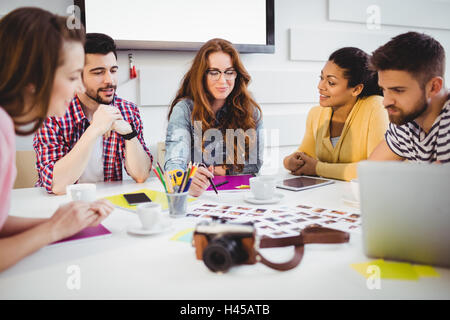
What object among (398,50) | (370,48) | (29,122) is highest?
(370,48)

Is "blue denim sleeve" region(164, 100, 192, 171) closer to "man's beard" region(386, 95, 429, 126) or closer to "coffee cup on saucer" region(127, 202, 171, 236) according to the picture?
"coffee cup on saucer" region(127, 202, 171, 236)

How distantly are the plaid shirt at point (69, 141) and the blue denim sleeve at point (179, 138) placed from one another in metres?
0.23

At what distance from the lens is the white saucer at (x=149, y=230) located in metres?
1.01

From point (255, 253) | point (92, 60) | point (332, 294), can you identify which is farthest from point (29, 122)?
point (92, 60)

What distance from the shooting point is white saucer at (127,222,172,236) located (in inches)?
39.9

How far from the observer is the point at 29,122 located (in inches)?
35.3

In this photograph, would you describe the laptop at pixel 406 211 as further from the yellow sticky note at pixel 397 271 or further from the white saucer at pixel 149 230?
the white saucer at pixel 149 230

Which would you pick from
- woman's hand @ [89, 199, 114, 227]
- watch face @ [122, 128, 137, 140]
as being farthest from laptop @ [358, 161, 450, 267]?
watch face @ [122, 128, 137, 140]

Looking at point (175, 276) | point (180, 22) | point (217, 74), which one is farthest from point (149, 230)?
point (180, 22)

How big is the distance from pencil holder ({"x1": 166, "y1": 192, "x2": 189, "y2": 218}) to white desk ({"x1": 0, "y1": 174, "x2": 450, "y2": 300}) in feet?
0.59

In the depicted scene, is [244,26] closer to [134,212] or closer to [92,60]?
[92,60]

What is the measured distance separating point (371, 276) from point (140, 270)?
0.48 metres

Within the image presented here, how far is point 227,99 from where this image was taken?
228cm
